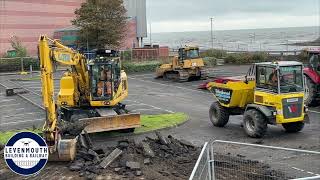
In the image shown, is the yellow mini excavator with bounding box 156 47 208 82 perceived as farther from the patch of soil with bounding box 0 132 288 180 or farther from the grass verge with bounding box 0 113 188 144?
the patch of soil with bounding box 0 132 288 180

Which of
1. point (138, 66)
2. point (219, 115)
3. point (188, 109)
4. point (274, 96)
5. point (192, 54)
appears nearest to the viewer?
point (274, 96)

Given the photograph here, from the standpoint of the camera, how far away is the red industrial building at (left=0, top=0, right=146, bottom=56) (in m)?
59.6

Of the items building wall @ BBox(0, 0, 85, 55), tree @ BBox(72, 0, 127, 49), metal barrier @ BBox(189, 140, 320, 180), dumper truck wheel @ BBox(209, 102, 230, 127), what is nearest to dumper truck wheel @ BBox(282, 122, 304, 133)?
dumper truck wheel @ BBox(209, 102, 230, 127)

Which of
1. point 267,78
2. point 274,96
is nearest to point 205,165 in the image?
point 274,96

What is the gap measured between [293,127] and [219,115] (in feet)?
9.07

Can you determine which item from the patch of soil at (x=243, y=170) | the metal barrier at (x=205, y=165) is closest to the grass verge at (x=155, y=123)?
the patch of soil at (x=243, y=170)

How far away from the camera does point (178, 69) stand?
122ft

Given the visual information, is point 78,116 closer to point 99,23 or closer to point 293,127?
point 293,127

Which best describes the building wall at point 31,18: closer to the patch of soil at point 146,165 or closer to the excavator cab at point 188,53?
the excavator cab at point 188,53

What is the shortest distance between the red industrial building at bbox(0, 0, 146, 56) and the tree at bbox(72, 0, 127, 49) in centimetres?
981

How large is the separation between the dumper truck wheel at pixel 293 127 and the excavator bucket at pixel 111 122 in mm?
5242

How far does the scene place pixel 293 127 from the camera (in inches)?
685

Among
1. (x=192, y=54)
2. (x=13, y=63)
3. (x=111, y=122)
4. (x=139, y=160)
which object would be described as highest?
(x=192, y=54)

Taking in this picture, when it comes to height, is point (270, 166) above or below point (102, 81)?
below
